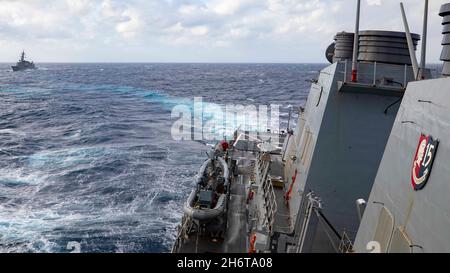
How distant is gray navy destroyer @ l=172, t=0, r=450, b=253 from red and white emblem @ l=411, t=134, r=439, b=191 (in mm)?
16

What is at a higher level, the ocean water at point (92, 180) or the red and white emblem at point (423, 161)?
the red and white emblem at point (423, 161)

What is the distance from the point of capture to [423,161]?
17.9 feet

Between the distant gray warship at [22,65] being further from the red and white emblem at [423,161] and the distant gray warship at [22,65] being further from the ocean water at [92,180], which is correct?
the red and white emblem at [423,161]

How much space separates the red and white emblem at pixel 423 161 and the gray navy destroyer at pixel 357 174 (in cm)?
2

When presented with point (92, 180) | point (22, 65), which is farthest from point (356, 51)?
point (22, 65)

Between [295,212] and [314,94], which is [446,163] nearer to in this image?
[295,212]

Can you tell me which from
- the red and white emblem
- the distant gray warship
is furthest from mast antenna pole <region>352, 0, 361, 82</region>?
the distant gray warship

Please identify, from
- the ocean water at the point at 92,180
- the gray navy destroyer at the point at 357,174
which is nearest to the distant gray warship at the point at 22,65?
the ocean water at the point at 92,180

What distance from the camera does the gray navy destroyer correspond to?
17.7ft

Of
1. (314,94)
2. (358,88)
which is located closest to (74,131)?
(314,94)

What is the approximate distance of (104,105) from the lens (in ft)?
220

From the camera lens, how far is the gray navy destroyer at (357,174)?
212 inches

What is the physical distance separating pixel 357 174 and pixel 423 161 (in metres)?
6.12
